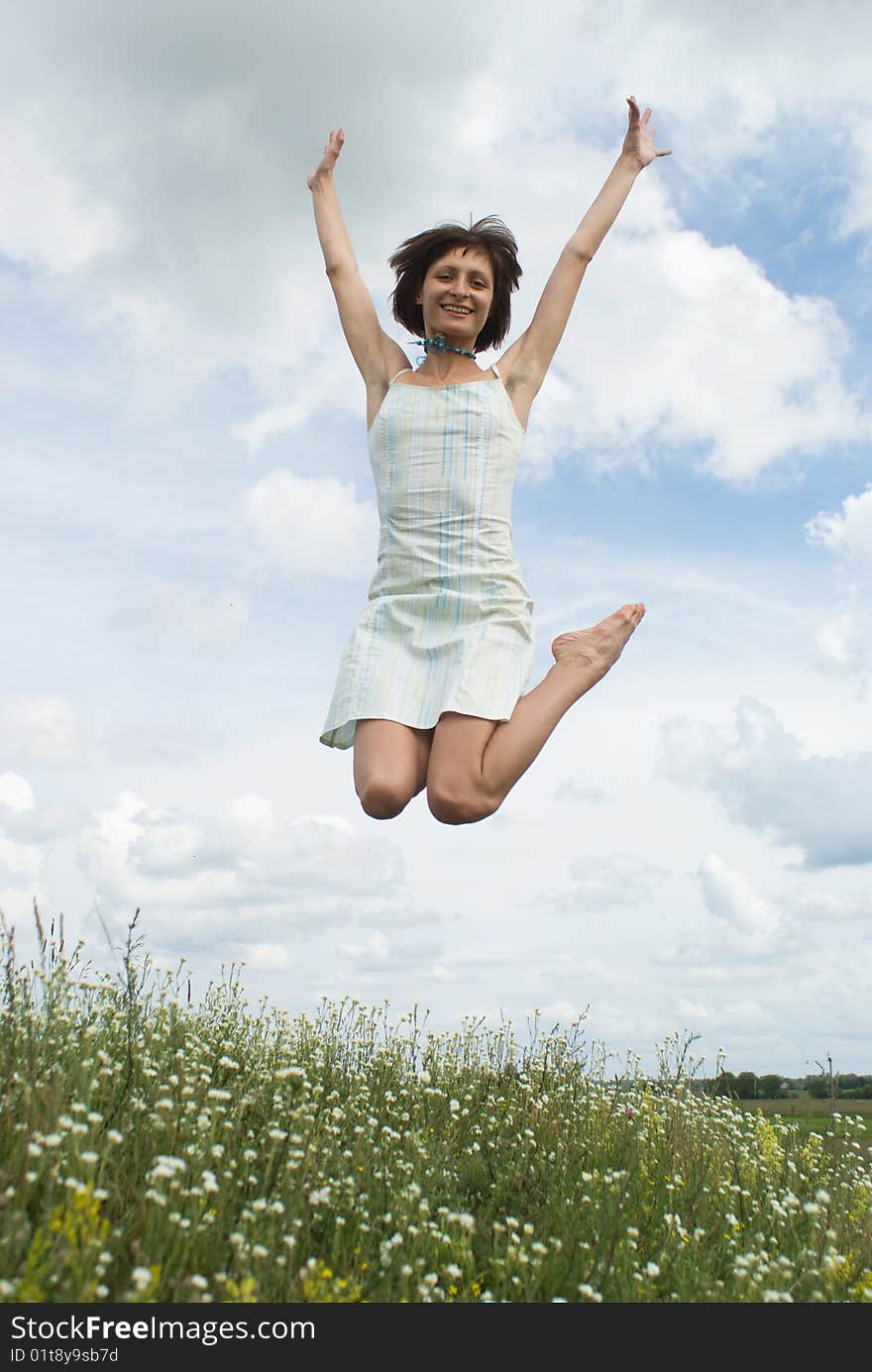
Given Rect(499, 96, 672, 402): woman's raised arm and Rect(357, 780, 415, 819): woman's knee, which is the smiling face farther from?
Rect(357, 780, 415, 819): woman's knee

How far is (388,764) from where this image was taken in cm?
553

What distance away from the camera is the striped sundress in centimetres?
572

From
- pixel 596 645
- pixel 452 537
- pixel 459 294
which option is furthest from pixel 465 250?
pixel 596 645

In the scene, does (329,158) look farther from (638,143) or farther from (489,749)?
(489,749)

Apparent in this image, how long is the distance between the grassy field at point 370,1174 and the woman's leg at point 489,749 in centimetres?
141

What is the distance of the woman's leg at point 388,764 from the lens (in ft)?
18.0

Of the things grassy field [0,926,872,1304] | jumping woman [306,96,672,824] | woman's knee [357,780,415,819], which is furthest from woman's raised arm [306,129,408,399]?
grassy field [0,926,872,1304]

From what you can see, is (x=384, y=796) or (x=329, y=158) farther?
(x=329, y=158)

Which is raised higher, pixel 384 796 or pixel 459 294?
pixel 459 294

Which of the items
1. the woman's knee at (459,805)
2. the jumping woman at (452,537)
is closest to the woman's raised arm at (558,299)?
the jumping woman at (452,537)

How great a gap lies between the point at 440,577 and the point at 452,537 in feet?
0.75

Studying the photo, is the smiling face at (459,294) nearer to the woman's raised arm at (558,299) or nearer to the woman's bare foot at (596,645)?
the woman's raised arm at (558,299)
